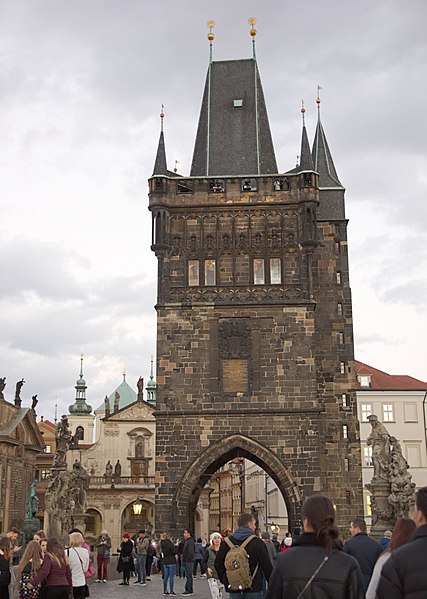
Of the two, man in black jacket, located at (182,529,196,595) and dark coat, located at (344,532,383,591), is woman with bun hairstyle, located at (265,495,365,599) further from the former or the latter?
man in black jacket, located at (182,529,196,595)

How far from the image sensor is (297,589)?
12.8ft

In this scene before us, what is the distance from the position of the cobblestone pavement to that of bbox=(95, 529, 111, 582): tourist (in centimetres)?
28

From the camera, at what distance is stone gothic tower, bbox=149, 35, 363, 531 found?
28812mm

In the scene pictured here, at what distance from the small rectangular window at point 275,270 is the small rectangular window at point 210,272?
7.04 ft

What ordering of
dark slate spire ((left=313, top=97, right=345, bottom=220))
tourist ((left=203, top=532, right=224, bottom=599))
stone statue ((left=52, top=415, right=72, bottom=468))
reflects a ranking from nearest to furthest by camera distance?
tourist ((left=203, top=532, right=224, bottom=599)) → stone statue ((left=52, top=415, right=72, bottom=468)) → dark slate spire ((left=313, top=97, right=345, bottom=220))

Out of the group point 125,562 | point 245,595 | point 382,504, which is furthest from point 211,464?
point 245,595

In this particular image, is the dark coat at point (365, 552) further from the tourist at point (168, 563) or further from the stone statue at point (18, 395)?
the stone statue at point (18, 395)

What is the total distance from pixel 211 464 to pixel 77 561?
20.9m

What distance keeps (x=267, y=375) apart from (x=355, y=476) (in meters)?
5.25

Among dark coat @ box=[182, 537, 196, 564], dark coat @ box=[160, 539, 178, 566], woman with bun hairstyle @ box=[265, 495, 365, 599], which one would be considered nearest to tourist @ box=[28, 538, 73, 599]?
woman with bun hairstyle @ box=[265, 495, 365, 599]

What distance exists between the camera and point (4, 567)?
7934mm

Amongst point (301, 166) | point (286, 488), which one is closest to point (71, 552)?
point (286, 488)

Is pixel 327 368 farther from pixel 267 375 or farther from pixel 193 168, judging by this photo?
pixel 193 168

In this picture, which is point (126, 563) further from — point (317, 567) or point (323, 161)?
point (323, 161)
